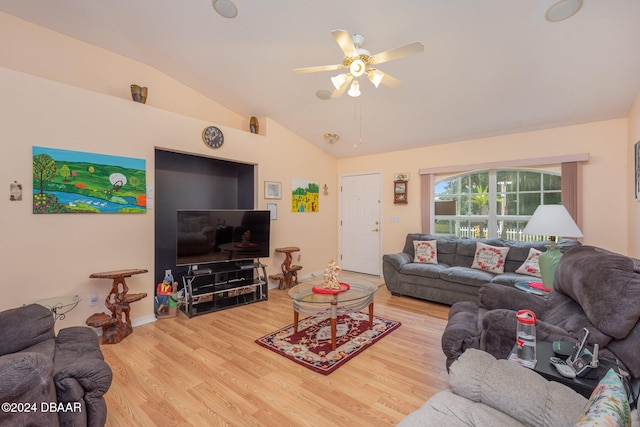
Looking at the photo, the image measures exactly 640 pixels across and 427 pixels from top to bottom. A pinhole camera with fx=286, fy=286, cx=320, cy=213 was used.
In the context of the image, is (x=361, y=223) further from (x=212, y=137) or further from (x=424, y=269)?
(x=212, y=137)

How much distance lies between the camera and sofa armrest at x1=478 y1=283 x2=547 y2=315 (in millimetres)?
2219

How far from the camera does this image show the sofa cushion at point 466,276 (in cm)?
356

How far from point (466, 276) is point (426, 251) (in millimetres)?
809

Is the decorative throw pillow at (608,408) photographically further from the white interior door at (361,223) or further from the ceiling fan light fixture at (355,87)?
the white interior door at (361,223)

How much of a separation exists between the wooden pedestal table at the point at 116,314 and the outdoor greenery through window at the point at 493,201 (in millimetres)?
4562

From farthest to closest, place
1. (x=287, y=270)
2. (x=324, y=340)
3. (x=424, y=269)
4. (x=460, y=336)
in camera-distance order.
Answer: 1. (x=287, y=270)
2. (x=424, y=269)
3. (x=324, y=340)
4. (x=460, y=336)

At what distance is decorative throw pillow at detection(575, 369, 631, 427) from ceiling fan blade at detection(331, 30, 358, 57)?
2.22 metres

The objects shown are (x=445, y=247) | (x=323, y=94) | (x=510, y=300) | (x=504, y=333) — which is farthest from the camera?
(x=445, y=247)

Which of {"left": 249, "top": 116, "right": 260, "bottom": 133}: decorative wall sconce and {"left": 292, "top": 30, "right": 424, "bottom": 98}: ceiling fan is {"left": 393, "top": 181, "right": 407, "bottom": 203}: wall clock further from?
{"left": 292, "top": 30, "right": 424, "bottom": 98}: ceiling fan

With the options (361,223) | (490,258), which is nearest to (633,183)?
(490,258)

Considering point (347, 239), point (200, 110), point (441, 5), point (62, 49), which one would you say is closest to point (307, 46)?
point (441, 5)

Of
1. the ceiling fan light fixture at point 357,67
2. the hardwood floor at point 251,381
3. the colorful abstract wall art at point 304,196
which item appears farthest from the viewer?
the colorful abstract wall art at point 304,196

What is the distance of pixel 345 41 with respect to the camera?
7.02ft

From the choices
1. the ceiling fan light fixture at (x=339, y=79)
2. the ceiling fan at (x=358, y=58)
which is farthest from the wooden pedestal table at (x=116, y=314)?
the ceiling fan light fixture at (x=339, y=79)
